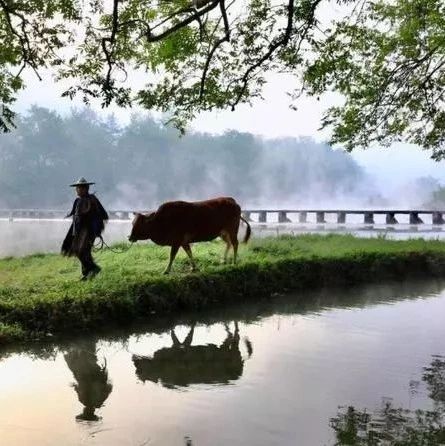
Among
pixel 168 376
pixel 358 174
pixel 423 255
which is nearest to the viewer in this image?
pixel 168 376

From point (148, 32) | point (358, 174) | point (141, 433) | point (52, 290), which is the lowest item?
point (141, 433)

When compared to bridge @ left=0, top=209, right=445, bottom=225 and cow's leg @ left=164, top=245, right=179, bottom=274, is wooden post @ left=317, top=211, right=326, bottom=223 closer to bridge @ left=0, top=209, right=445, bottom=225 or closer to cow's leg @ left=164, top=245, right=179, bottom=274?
bridge @ left=0, top=209, right=445, bottom=225

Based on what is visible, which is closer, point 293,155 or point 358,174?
point 293,155

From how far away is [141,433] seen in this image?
4.29 m

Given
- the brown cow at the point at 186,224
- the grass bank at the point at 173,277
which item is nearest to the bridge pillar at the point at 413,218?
the grass bank at the point at 173,277

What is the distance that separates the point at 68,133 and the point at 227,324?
181 feet

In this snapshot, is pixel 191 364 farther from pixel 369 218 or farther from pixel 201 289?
pixel 369 218

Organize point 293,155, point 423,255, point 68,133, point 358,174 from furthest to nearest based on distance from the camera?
point 358,174 < point 293,155 < point 68,133 < point 423,255

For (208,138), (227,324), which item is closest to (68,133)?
(208,138)

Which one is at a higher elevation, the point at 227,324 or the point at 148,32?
the point at 148,32

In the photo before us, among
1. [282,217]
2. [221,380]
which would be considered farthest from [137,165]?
[221,380]

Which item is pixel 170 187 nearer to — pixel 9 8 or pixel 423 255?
pixel 423 255

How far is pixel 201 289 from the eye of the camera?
909 cm

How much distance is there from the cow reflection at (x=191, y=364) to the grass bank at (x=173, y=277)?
114cm
